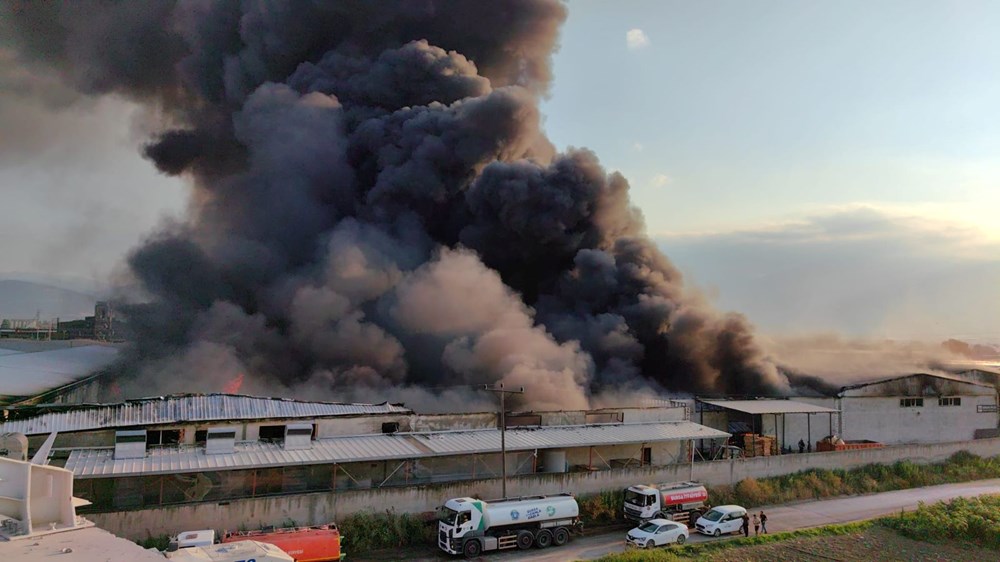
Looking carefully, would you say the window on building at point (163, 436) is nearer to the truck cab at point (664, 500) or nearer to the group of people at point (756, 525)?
the truck cab at point (664, 500)

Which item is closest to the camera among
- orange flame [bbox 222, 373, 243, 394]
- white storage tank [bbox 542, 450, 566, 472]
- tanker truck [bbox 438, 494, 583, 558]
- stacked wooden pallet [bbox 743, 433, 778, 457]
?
tanker truck [bbox 438, 494, 583, 558]

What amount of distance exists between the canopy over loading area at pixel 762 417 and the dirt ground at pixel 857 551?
10928 millimetres

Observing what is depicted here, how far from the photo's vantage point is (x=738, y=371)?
41.1m

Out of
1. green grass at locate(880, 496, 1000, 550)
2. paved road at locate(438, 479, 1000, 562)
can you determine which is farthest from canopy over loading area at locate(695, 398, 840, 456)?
green grass at locate(880, 496, 1000, 550)

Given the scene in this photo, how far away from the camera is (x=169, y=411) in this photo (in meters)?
23.1

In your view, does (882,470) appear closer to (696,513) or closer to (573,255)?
(696,513)

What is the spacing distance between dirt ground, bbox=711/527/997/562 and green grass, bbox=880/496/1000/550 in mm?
483

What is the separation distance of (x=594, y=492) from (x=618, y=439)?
9.60 feet

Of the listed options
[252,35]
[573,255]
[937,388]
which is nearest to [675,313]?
[573,255]

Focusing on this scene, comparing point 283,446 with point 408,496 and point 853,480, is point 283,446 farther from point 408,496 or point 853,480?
point 853,480

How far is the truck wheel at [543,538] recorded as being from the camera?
21.6 m

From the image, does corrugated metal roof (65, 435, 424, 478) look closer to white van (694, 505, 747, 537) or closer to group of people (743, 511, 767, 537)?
white van (694, 505, 747, 537)

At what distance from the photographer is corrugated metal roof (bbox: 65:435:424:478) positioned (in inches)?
767

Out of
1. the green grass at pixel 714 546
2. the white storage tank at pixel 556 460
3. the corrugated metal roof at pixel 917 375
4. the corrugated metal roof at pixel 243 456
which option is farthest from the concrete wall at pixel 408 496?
the corrugated metal roof at pixel 917 375
